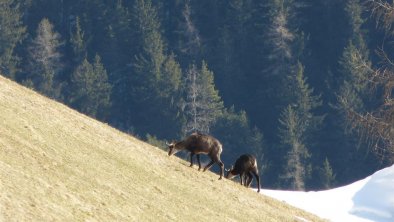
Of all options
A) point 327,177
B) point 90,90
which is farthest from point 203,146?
point 90,90

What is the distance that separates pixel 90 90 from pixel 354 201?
8237cm

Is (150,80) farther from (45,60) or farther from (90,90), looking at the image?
(45,60)

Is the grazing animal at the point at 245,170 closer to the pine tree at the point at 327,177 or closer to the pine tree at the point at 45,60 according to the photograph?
the pine tree at the point at 327,177

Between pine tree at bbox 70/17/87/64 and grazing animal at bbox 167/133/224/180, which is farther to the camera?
pine tree at bbox 70/17/87/64

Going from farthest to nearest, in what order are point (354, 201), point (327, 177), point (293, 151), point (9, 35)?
point (9, 35) → point (293, 151) → point (327, 177) → point (354, 201)

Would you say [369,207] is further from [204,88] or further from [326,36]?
[326,36]

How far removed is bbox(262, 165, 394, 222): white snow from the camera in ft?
131

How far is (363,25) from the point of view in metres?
135

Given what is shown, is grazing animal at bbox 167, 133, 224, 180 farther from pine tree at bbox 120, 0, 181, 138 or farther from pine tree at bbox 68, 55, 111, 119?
pine tree at bbox 68, 55, 111, 119

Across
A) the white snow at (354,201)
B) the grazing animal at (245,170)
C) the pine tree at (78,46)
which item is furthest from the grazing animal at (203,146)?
the pine tree at (78,46)

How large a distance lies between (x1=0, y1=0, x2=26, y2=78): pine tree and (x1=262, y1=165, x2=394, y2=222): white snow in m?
88.3

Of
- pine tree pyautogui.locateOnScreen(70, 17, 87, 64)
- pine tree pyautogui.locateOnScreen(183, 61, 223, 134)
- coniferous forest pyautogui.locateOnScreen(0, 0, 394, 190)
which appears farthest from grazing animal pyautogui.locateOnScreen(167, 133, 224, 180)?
pine tree pyautogui.locateOnScreen(70, 17, 87, 64)

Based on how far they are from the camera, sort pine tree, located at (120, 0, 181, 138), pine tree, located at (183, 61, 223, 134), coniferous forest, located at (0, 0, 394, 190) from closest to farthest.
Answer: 1. pine tree, located at (183, 61, 223, 134)
2. coniferous forest, located at (0, 0, 394, 190)
3. pine tree, located at (120, 0, 181, 138)

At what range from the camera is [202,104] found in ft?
385
